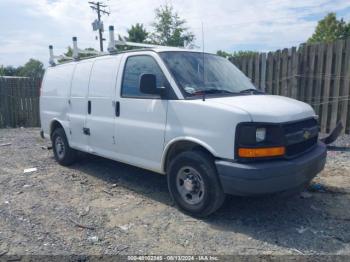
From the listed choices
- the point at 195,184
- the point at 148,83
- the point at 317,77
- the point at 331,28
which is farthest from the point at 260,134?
the point at 331,28

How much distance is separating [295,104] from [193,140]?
1.44 meters

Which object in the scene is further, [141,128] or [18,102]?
[18,102]

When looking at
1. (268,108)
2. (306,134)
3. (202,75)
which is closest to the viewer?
(268,108)

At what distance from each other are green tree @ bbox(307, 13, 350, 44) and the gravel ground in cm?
2903

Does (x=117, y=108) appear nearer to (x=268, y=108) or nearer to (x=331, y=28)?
(x=268, y=108)

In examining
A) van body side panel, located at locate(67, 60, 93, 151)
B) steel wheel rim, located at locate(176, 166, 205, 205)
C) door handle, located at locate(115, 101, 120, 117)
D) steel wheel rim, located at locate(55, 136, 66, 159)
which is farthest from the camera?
steel wheel rim, located at locate(55, 136, 66, 159)

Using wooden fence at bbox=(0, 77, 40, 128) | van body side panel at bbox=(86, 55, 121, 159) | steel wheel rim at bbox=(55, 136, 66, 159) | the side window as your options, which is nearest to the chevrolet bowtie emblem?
the side window

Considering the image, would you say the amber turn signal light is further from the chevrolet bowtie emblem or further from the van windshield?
the van windshield

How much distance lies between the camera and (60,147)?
679 cm

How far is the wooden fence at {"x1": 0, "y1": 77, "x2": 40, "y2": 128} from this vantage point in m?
12.8

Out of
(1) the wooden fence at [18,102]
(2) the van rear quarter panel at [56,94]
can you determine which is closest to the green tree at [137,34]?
(1) the wooden fence at [18,102]

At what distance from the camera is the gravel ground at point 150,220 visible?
11.2ft

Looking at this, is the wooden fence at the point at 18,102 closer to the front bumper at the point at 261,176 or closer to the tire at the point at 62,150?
the tire at the point at 62,150

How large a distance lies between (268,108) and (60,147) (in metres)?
4.79
